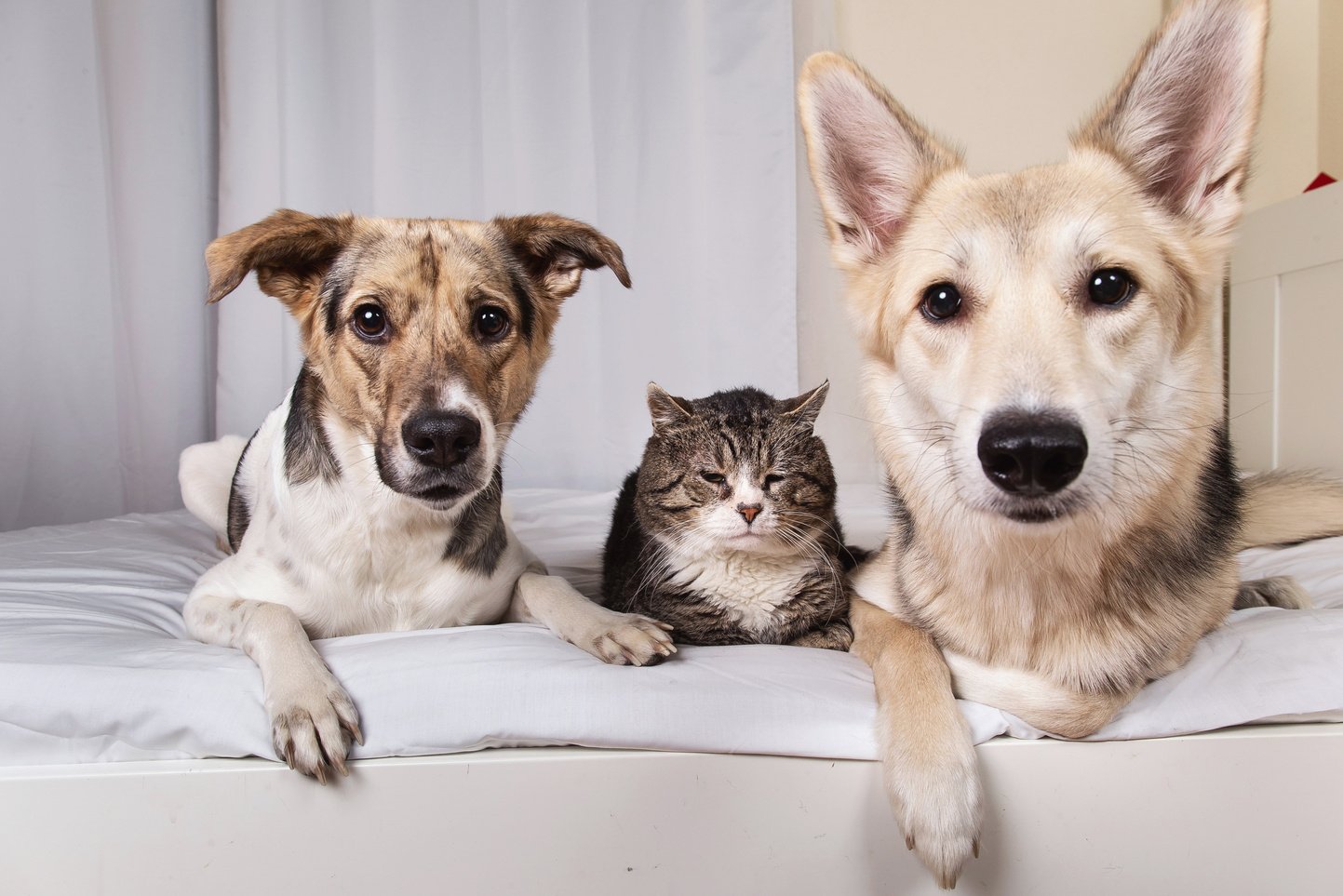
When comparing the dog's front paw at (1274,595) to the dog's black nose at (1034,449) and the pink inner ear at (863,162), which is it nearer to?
the dog's black nose at (1034,449)

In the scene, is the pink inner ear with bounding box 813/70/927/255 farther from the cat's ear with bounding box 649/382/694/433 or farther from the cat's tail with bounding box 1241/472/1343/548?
the cat's tail with bounding box 1241/472/1343/548

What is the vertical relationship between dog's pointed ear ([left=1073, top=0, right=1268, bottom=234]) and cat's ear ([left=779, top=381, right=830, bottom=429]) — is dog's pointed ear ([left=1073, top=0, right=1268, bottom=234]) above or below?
above

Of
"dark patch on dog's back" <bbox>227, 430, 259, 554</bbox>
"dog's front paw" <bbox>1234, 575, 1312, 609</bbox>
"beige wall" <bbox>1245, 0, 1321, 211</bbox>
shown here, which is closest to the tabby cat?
"dog's front paw" <bbox>1234, 575, 1312, 609</bbox>

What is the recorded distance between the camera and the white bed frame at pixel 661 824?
4.06 ft

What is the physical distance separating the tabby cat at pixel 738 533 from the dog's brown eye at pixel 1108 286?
0.71m

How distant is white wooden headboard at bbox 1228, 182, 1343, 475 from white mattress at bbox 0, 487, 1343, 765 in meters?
2.37

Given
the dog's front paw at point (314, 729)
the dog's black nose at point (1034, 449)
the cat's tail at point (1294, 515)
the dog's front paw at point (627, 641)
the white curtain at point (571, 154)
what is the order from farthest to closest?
the white curtain at point (571, 154), the cat's tail at point (1294, 515), the dog's front paw at point (627, 641), the dog's front paw at point (314, 729), the dog's black nose at point (1034, 449)

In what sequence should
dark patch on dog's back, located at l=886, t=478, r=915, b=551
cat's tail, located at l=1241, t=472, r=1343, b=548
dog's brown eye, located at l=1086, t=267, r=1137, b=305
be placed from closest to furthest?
dog's brown eye, located at l=1086, t=267, r=1137, b=305, dark patch on dog's back, located at l=886, t=478, r=915, b=551, cat's tail, located at l=1241, t=472, r=1343, b=548

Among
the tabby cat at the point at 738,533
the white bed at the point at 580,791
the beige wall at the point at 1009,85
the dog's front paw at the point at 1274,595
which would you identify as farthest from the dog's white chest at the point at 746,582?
the beige wall at the point at 1009,85

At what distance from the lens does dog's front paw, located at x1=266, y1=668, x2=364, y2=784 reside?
1.22 m

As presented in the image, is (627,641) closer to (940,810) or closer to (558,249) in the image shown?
(940,810)

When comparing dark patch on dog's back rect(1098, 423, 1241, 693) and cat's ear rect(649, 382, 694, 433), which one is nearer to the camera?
A: dark patch on dog's back rect(1098, 423, 1241, 693)

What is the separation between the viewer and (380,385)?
1618 millimetres

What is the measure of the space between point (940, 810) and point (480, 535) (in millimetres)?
1063
